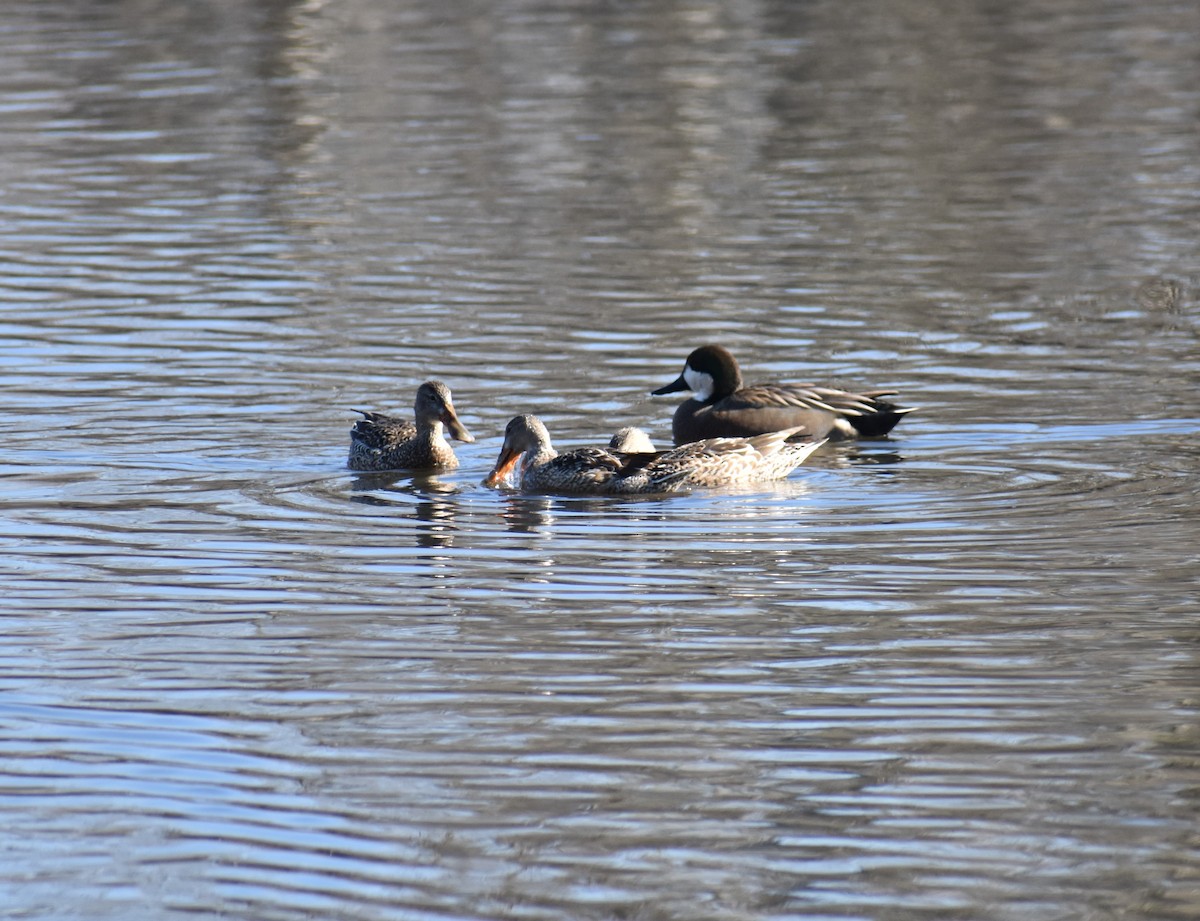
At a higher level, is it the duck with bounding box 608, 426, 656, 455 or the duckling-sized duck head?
the duckling-sized duck head

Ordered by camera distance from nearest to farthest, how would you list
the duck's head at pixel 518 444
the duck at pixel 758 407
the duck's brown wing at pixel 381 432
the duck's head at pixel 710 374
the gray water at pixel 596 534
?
the gray water at pixel 596 534
the duck's head at pixel 518 444
the duck's brown wing at pixel 381 432
the duck at pixel 758 407
the duck's head at pixel 710 374

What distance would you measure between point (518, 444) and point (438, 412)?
681 mm

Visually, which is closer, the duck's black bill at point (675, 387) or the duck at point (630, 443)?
the duck at point (630, 443)

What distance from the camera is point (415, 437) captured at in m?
12.5

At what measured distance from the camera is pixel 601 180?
22781 mm

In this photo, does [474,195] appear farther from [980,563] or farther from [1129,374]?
[980,563]

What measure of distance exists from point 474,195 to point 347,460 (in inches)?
376

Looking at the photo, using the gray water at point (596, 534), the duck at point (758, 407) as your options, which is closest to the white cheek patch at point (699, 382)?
the duck at point (758, 407)

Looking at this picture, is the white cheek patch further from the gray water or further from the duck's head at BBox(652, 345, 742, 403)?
the gray water

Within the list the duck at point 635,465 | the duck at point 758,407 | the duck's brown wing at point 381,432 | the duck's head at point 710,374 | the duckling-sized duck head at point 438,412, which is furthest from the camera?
the duck's head at point 710,374

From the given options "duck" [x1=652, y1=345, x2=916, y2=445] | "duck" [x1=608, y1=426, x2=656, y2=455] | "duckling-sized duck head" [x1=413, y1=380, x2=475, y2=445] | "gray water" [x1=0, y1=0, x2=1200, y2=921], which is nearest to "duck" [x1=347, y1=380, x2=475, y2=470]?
"duckling-sized duck head" [x1=413, y1=380, x2=475, y2=445]

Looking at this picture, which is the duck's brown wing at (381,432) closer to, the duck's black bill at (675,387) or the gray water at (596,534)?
the gray water at (596,534)

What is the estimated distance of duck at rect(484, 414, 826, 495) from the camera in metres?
11.7

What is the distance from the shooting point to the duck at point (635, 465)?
Answer: 11.7 m
